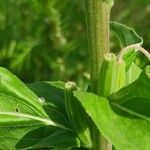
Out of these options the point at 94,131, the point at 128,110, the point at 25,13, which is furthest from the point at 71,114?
the point at 25,13

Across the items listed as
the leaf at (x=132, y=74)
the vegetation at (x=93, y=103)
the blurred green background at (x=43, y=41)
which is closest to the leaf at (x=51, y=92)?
the vegetation at (x=93, y=103)

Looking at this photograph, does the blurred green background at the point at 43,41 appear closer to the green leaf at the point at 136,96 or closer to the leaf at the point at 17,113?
the leaf at the point at 17,113

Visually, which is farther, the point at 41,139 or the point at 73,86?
the point at 41,139

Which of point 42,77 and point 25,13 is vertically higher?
point 25,13

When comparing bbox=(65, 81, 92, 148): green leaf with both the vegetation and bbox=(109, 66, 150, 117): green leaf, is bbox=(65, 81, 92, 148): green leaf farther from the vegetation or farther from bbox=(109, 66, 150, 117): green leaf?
bbox=(109, 66, 150, 117): green leaf

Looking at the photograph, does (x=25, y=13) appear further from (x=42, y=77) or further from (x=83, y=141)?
(x=83, y=141)

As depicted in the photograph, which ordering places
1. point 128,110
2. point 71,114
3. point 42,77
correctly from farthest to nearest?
point 42,77 → point 71,114 → point 128,110

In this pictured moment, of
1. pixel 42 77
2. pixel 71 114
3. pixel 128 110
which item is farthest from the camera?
pixel 42 77

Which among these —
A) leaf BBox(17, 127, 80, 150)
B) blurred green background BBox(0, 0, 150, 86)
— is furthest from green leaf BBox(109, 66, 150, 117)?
blurred green background BBox(0, 0, 150, 86)
